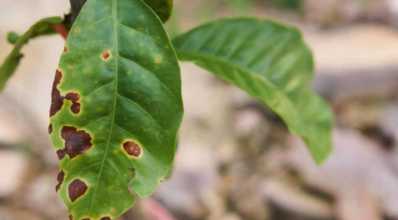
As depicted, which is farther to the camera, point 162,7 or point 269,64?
point 269,64

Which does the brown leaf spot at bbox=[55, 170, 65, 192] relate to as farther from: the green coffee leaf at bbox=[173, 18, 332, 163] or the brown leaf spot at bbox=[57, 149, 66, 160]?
the green coffee leaf at bbox=[173, 18, 332, 163]

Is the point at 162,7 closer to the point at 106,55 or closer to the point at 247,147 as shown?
the point at 106,55

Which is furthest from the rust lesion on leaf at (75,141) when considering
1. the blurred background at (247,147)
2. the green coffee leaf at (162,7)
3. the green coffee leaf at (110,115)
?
the blurred background at (247,147)

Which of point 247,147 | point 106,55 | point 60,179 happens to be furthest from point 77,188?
point 247,147

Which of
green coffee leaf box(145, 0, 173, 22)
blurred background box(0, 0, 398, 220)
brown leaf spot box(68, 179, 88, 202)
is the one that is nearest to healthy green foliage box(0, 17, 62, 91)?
green coffee leaf box(145, 0, 173, 22)

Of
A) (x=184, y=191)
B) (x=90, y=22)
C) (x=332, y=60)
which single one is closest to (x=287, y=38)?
(x=90, y=22)

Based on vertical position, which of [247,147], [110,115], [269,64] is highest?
[110,115]

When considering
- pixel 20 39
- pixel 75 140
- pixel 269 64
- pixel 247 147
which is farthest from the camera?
pixel 247 147
